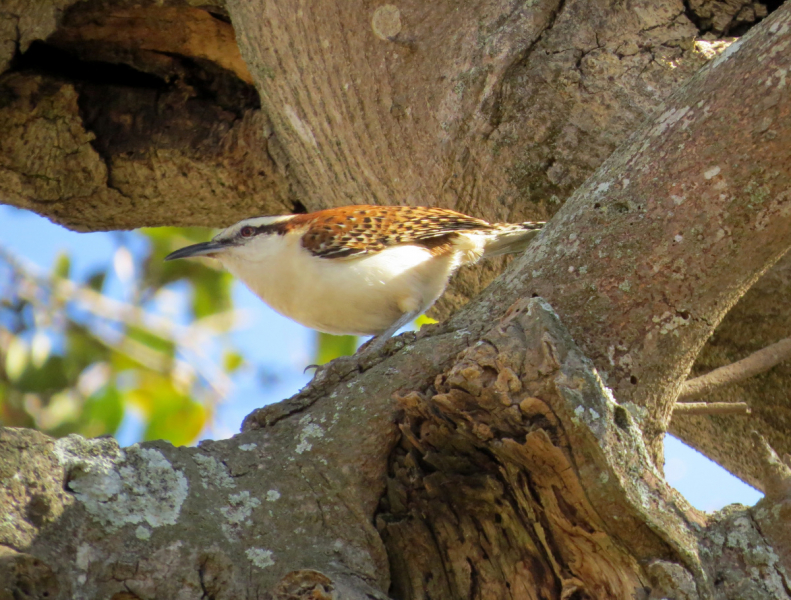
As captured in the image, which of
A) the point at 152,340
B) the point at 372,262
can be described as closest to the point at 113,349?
the point at 152,340

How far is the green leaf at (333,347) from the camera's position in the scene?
22.0 ft

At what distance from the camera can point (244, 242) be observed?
4.55 metres

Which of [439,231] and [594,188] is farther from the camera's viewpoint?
[439,231]

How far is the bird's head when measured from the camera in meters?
4.46

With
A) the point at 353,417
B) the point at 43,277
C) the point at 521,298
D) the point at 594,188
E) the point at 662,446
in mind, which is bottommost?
the point at 662,446

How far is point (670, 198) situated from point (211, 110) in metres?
3.12

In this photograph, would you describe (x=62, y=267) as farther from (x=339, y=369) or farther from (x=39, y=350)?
(x=339, y=369)

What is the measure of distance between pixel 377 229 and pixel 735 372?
197 cm

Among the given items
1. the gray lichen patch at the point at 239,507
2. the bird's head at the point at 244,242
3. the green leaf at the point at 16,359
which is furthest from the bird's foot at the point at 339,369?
the green leaf at the point at 16,359

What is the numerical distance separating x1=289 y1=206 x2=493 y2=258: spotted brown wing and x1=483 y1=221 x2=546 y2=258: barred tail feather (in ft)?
0.33

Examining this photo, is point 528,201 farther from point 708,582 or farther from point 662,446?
point 708,582

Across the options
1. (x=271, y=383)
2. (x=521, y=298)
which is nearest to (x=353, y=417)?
(x=521, y=298)

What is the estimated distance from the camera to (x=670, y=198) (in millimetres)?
2361

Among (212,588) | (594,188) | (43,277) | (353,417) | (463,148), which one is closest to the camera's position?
(212,588)
